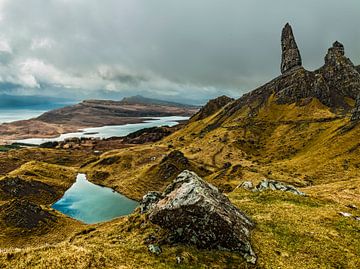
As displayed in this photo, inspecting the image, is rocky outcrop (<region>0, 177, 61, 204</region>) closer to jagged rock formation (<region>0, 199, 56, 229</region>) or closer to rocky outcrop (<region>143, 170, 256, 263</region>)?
jagged rock formation (<region>0, 199, 56, 229</region>)

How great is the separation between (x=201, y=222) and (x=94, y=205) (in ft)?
500

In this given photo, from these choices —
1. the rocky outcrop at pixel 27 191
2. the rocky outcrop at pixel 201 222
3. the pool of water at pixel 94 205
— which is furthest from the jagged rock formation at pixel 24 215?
the rocky outcrop at pixel 201 222

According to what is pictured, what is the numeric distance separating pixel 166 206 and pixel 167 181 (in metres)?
158

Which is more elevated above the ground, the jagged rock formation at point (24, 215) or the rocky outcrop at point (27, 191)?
the jagged rock formation at point (24, 215)

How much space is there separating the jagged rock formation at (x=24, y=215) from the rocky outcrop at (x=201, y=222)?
96.0 metres

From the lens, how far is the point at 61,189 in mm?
197625

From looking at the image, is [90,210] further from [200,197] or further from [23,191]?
[200,197]

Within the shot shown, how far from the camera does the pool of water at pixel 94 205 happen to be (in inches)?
6073

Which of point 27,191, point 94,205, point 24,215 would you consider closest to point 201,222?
point 24,215

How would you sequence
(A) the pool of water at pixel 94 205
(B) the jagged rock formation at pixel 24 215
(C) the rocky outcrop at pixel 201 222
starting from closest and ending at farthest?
(C) the rocky outcrop at pixel 201 222, (B) the jagged rock formation at pixel 24 215, (A) the pool of water at pixel 94 205

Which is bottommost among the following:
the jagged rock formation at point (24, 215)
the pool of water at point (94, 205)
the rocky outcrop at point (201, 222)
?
the pool of water at point (94, 205)

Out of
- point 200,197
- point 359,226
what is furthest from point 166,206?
point 359,226

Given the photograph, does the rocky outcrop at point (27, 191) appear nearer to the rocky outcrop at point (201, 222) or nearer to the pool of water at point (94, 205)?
the pool of water at point (94, 205)

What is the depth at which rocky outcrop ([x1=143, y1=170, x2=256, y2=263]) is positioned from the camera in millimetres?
32531
